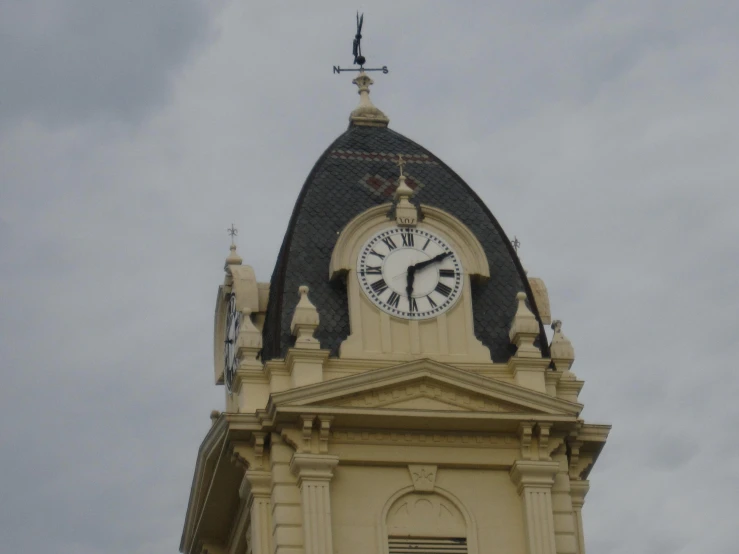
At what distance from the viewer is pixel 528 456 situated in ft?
138

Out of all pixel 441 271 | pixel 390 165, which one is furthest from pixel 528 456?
pixel 390 165

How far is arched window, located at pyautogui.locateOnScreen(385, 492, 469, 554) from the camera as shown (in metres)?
41.5

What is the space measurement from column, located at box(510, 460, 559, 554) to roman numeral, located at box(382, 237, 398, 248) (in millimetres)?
4875

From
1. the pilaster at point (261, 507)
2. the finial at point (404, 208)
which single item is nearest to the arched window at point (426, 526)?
the pilaster at point (261, 507)

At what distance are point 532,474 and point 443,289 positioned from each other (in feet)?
13.4

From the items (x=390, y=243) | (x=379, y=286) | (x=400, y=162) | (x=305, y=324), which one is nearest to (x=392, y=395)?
(x=305, y=324)

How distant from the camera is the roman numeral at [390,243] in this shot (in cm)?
4422

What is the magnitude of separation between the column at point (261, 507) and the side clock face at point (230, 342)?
9.91ft

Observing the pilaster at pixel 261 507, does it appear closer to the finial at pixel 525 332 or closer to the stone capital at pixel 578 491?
the finial at pixel 525 332

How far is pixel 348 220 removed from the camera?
45062 mm

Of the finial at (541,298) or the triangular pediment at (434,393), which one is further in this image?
the finial at (541,298)

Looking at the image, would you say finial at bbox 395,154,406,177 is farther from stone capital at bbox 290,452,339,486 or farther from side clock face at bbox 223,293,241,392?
stone capital at bbox 290,452,339,486

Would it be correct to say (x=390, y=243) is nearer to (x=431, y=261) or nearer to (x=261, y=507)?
(x=431, y=261)

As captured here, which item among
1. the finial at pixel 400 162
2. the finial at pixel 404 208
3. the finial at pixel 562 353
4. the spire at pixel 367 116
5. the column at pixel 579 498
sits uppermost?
the spire at pixel 367 116
